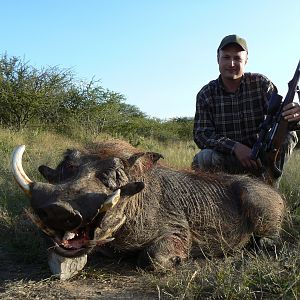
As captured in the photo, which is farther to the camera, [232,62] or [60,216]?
[232,62]

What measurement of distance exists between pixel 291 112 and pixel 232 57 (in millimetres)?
1052

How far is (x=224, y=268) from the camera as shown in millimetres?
2951

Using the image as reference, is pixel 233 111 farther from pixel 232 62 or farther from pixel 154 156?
pixel 154 156

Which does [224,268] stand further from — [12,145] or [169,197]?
[12,145]

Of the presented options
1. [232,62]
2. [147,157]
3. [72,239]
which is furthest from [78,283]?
[232,62]

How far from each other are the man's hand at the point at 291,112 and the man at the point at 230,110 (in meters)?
0.55

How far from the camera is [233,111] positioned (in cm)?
532

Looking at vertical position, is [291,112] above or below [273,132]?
above

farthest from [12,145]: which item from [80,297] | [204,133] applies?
[80,297]

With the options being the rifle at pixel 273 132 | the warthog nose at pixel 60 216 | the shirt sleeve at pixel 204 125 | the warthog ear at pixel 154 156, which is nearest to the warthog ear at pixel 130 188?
the warthog ear at pixel 154 156

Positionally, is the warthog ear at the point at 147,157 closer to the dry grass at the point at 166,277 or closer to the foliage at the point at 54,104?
the dry grass at the point at 166,277

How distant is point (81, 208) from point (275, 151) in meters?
2.32

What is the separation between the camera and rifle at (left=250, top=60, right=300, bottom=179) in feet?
14.9

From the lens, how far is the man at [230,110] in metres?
5.12
